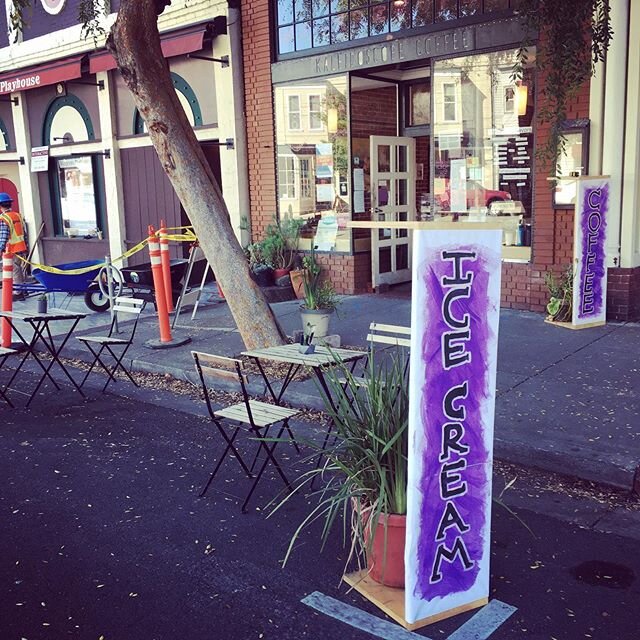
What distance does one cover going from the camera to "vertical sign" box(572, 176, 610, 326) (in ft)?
26.6

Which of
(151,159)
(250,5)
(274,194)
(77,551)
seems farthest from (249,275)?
(151,159)

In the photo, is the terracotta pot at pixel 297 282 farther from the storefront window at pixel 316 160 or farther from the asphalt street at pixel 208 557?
the asphalt street at pixel 208 557

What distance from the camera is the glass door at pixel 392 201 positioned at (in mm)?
11398

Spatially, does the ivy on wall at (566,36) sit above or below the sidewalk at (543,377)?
above

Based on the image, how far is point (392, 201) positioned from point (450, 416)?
8921 millimetres

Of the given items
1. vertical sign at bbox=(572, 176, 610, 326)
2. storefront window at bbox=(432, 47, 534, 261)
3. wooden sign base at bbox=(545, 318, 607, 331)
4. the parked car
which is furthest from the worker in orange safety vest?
vertical sign at bbox=(572, 176, 610, 326)

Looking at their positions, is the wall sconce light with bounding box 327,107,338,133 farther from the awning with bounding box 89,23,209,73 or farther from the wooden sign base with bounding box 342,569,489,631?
the wooden sign base with bounding box 342,569,489,631

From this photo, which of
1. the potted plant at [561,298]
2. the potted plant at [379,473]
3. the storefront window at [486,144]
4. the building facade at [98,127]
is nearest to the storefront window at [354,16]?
the storefront window at [486,144]

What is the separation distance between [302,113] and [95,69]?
508 cm

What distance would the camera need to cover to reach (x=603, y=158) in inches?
332

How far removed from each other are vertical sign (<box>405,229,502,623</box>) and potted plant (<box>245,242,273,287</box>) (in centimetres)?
824

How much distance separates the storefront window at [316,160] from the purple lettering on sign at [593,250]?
4.11 meters

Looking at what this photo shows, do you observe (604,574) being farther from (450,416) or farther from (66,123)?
(66,123)

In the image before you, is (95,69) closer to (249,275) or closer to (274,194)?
(274,194)
